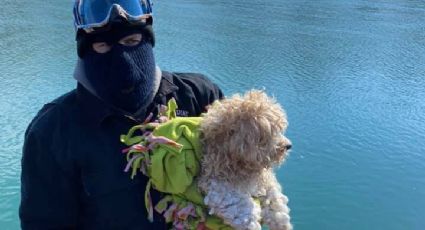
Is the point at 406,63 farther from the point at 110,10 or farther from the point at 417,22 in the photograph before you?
the point at 110,10

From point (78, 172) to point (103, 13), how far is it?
61 centimetres

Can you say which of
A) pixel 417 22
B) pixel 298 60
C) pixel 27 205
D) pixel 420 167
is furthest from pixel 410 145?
pixel 417 22

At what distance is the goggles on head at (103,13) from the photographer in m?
1.79

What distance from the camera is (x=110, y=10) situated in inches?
71.5

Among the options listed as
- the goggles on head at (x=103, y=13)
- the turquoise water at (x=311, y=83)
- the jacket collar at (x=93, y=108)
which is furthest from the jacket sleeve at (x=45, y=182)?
the turquoise water at (x=311, y=83)

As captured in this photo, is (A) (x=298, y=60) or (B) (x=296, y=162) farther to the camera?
(A) (x=298, y=60)

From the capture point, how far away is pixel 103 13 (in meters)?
1.81

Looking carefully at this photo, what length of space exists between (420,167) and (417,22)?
48.3 feet

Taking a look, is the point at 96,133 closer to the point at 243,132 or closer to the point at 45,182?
the point at 45,182

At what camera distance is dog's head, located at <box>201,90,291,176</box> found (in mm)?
1958

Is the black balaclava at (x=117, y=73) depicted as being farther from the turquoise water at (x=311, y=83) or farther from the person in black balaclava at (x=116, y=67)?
the turquoise water at (x=311, y=83)

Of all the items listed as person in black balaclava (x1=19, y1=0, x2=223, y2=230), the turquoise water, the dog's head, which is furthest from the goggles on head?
the turquoise water

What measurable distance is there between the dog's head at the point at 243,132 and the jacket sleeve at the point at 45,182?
0.57m

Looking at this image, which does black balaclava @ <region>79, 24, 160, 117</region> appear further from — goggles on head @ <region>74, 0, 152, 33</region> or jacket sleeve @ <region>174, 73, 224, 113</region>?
jacket sleeve @ <region>174, 73, 224, 113</region>
